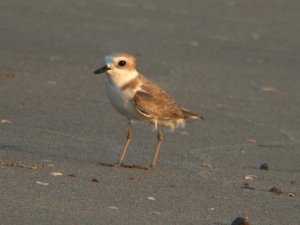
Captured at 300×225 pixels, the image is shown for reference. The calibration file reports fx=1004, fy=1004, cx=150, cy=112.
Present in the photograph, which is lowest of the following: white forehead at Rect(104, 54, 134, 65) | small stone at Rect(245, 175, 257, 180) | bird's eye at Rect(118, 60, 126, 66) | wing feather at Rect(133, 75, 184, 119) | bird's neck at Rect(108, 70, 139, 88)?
small stone at Rect(245, 175, 257, 180)

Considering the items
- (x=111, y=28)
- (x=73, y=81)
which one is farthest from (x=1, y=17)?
(x=73, y=81)

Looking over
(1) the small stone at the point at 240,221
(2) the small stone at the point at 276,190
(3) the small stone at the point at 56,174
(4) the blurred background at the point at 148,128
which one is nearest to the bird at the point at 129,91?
(4) the blurred background at the point at 148,128

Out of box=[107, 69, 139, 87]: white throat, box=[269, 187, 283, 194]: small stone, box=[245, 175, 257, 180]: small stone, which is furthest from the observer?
box=[245, 175, 257, 180]: small stone

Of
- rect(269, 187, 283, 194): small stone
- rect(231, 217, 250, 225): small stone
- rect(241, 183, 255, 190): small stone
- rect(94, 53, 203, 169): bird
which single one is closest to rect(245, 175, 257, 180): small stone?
rect(241, 183, 255, 190): small stone

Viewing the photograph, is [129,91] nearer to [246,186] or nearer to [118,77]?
[118,77]

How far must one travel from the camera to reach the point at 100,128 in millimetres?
8867

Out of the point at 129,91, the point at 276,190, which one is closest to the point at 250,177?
the point at 276,190

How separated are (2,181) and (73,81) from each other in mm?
4593

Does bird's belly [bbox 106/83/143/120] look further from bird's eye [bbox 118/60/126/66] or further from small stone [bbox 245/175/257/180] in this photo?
small stone [bbox 245/175/257/180]

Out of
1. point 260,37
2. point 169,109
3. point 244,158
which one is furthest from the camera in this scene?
point 260,37

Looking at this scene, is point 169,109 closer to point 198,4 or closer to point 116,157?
point 116,157

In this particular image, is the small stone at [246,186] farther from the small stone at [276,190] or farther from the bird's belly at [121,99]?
the bird's belly at [121,99]

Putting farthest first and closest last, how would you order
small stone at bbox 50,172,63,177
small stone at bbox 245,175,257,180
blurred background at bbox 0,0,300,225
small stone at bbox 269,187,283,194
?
small stone at bbox 245,175,257,180 → small stone at bbox 269,187,283,194 → small stone at bbox 50,172,63,177 → blurred background at bbox 0,0,300,225

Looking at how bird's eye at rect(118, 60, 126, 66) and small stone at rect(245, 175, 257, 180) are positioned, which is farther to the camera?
small stone at rect(245, 175, 257, 180)
